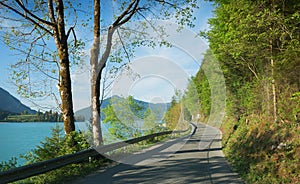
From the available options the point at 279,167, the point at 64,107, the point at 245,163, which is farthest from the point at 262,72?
the point at 64,107

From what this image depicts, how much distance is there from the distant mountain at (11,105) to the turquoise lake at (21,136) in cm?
66

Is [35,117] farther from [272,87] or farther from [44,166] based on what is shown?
[272,87]

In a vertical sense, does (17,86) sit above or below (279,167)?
above

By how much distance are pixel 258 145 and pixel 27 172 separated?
7346mm

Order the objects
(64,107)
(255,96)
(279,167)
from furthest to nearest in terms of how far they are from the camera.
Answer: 1. (255,96)
2. (64,107)
3. (279,167)

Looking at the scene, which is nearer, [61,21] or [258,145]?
[258,145]

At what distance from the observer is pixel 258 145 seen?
9.55 m

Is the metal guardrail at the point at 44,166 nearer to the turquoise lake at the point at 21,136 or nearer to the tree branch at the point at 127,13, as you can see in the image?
the turquoise lake at the point at 21,136

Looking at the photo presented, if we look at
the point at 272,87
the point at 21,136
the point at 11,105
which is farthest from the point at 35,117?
the point at 272,87

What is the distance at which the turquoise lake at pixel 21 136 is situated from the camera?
9969 mm

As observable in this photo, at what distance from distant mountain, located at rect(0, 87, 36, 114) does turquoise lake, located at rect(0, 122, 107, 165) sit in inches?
26.1

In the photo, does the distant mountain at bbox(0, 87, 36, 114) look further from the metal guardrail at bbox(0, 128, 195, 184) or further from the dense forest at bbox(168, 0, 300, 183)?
the dense forest at bbox(168, 0, 300, 183)

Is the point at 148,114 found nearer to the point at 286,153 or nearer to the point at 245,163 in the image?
the point at 245,163

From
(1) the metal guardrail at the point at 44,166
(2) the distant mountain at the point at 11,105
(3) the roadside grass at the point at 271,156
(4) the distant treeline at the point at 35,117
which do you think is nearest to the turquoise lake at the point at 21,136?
(4) the distant treeline at the point at 35,117
